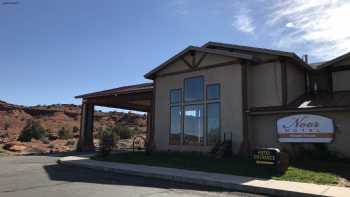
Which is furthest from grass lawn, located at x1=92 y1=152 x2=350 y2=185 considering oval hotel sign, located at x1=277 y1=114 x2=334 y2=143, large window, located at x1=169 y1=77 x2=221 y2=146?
large window, located at x1=169 y1=77 x2=221 y2=146

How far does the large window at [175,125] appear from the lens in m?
20.0

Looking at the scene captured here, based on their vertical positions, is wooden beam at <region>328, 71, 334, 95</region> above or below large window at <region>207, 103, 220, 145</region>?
above

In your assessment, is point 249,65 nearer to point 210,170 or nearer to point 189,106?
point 189,106

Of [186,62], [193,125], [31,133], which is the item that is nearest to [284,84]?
[193,125]

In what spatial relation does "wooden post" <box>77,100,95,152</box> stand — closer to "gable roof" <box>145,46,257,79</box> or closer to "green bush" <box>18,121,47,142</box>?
"gable roof" <box>145,46,257,79</box>

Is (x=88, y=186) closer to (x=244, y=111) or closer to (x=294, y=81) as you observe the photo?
(x=244, y=111)

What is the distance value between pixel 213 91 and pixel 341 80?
23.0 feet

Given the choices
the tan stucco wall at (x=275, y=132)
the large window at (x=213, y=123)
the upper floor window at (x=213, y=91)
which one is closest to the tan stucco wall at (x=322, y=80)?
the tan stucco wall at (x=275, y=132)

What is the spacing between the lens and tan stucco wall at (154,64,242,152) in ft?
57.5

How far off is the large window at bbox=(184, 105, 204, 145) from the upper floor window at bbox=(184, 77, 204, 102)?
47 cm

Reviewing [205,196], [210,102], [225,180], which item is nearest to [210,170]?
[225,180]

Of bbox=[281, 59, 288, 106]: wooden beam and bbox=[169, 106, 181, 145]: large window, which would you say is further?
bbox=[169, 106, 181, 145]: large window

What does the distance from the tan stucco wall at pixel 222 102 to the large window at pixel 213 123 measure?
340 mm

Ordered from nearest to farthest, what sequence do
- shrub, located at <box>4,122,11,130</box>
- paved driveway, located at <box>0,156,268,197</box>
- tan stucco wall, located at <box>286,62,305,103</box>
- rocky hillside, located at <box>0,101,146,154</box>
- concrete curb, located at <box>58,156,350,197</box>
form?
concrete curb, located at <box>58,156,350,197</box>, paved driveway, located at <box>0,156,268,197</box>, tan stucco wall, located at <box>286,62,305,103</box>, shrub, located at <box>4,122,11,130</box>, rocky hillside, located at <box>0,101,146,154</box>
